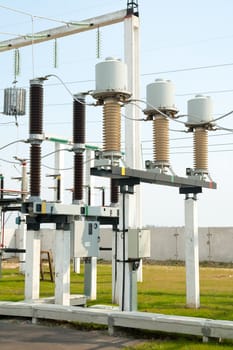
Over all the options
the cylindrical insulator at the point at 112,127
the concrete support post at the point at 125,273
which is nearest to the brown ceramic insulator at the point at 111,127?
the cylindrical insulator at the point at 112,127

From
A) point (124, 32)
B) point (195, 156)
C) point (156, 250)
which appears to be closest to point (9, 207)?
point (124, 32)

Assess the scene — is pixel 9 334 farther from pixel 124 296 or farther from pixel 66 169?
pixel 66 169

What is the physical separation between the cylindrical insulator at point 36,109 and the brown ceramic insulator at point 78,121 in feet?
2.95

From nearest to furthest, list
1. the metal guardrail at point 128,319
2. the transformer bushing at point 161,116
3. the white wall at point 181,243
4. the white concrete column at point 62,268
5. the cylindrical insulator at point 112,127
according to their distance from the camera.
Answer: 1. the metal guardrail at point 128,319
2. the cylindrical insulator at point 112,127
3. the transformer bushing at point 161,116
4. the white concrete column at point 62,268
5. the white wall at point 181,243

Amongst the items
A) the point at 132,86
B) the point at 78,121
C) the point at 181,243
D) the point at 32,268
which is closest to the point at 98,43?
the point at 132,86

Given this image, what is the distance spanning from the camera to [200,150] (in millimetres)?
10422

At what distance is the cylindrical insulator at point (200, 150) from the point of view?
34.0 ft

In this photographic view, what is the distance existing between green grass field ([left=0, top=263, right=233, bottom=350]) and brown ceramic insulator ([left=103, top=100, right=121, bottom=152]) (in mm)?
2706

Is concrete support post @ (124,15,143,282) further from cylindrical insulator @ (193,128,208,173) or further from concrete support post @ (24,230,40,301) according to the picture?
concrete support post @ (24,230,40,301)

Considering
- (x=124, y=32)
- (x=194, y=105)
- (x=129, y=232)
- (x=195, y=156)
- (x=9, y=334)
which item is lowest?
(x=9, y=334)

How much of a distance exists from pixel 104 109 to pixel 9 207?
944 centimetres

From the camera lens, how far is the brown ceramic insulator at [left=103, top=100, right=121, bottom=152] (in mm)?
8336

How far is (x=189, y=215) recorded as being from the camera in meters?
10.1

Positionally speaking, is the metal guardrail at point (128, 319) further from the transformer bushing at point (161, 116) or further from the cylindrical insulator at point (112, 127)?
the transformer bushing at point (161, 116)
